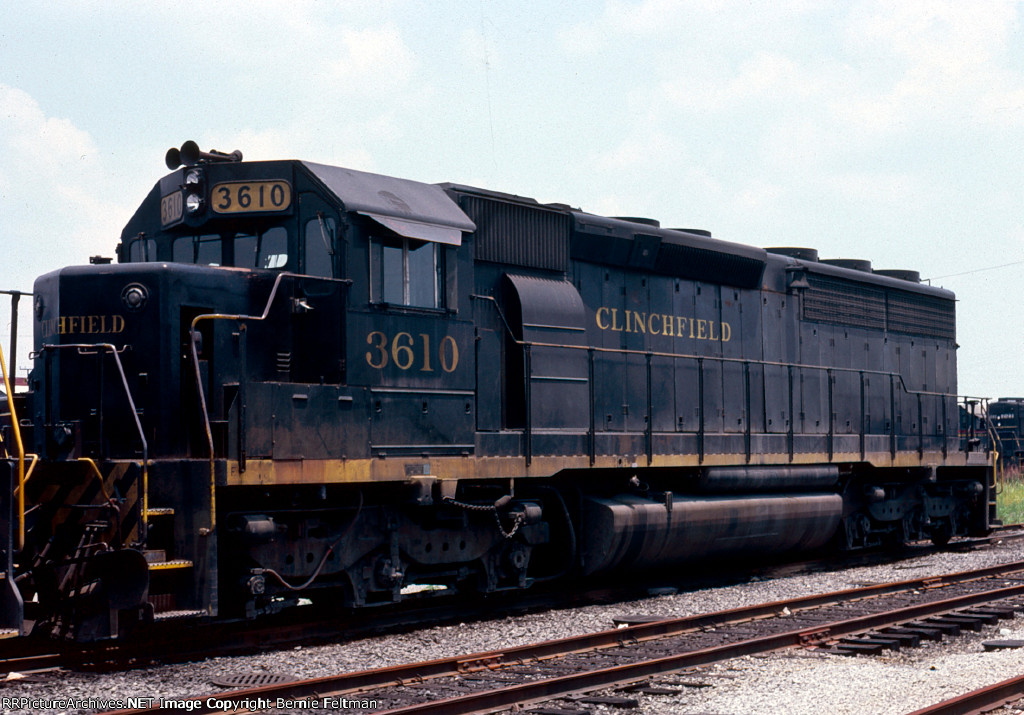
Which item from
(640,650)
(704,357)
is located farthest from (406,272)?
(704,357)

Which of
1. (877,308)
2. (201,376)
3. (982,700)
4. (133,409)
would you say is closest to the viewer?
(982,700)

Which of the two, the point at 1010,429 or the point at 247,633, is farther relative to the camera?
the point at 1010,429

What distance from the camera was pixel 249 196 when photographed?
29.6 ft

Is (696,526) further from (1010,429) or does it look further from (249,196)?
(1010,429)

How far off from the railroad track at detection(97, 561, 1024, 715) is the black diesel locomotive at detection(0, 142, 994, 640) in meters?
1.44

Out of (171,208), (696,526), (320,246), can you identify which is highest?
(171,208)

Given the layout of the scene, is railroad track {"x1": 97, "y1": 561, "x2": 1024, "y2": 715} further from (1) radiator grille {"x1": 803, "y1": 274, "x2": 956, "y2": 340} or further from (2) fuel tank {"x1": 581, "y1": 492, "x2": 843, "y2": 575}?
(1) radiator grille {"x1": 803, "y1": 274, "x2": 956, "y2": 340}

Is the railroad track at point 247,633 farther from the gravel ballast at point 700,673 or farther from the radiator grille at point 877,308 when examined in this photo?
the radiator grille at point 877,308

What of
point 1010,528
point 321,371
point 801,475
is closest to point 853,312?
point 801,475

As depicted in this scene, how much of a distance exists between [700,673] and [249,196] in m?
5.04

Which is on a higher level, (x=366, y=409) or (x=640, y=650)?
(x=366, y=409)

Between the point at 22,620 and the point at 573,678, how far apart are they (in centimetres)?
341

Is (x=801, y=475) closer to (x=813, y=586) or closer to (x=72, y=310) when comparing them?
(x=813, y=586)

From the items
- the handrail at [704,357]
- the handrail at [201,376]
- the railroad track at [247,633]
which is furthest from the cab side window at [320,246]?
the railroad track at [247,633]
